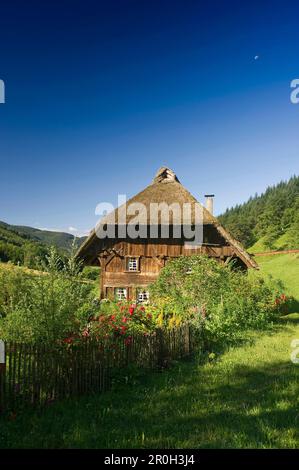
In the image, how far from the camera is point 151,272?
19.1 m

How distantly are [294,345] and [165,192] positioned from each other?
11893 millimetres

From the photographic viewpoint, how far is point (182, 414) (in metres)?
5.64

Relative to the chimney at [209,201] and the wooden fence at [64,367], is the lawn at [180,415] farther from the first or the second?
the chimney at [209,201]

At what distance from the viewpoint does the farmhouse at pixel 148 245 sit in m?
18.2

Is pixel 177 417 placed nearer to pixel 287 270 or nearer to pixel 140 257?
pixel 140 257

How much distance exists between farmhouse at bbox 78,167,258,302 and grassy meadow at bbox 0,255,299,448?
1014 centimetres

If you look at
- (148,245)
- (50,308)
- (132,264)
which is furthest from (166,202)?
(50,308)

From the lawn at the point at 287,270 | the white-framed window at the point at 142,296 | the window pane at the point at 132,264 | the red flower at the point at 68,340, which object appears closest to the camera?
the red flower at the point at 68,340

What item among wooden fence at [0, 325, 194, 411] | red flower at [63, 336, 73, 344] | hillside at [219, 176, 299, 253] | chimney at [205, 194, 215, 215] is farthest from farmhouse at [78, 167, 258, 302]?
hillside at [219, 176, 299, 253]

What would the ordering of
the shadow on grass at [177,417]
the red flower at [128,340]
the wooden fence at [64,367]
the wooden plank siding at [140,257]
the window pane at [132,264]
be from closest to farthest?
the shadow on grass at [177,417] → the wooden fence at [64,367] → the red flower at [128,340] → the wooden plank siding at [140,257] → the window pane at [132,264]

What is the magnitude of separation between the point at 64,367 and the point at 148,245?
1293cm

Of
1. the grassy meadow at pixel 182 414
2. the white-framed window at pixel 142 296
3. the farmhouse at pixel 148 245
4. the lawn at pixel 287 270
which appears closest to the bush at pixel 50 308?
the grassy meadow at pixel 182 414

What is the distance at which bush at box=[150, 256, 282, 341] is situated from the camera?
10.9m

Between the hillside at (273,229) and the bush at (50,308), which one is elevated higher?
the hillside at (273,229)
